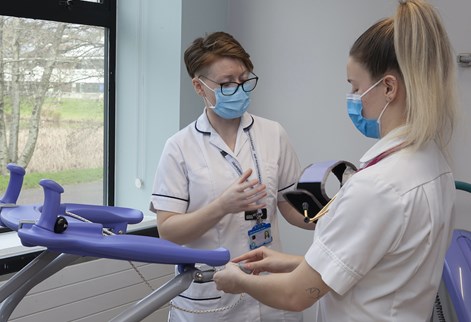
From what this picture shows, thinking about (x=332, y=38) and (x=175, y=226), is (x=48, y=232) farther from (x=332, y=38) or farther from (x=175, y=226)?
(x=332, y=38)

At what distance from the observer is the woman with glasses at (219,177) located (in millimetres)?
1740

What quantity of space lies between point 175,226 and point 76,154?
4.48ft

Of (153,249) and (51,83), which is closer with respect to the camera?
(153,249)

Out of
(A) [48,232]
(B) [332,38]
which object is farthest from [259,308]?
(B) [332,38]

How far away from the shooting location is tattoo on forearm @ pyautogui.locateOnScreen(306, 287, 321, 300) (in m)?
1.13

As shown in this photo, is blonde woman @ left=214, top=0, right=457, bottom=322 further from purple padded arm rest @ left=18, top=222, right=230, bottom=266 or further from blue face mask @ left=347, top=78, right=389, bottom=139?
purple padded arm rest @ left=18, top=222, right=230, bottom=266

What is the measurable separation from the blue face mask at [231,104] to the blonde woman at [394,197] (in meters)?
0.67

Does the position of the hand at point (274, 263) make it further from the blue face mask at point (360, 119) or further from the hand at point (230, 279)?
the blue face mask at point (360, 119)

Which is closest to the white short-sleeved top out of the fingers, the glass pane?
the fingers

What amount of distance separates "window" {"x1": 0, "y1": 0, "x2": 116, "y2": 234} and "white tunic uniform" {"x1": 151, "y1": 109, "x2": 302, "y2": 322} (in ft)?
3.88

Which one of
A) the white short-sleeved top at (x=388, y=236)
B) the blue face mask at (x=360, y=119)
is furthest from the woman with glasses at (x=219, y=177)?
the white short-sleeved top at (x=388, y=236)

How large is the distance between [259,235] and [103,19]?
1661mm

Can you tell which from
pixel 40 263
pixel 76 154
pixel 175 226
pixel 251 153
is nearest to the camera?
pixel 40 263

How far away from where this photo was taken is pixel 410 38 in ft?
3.52
